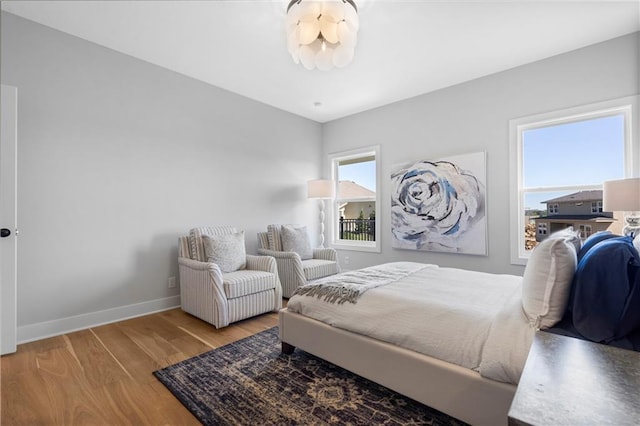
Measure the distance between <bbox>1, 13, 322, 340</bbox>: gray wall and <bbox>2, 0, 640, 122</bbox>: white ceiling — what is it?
0.92ft

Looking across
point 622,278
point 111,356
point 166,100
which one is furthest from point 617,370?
point 166,100

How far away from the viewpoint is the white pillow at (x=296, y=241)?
391 cm

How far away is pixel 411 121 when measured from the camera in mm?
4016

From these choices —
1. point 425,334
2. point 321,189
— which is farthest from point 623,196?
point 321,189

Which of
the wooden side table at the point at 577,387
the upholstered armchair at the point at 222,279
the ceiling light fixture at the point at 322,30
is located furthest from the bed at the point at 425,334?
the ceiling light fixture at the point at 322,30

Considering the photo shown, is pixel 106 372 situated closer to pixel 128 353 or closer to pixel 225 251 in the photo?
pixel 128 353

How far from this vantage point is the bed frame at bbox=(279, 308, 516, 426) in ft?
4.05

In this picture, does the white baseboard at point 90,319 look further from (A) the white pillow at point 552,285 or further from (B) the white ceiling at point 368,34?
(A) the white pillow at point 552,285

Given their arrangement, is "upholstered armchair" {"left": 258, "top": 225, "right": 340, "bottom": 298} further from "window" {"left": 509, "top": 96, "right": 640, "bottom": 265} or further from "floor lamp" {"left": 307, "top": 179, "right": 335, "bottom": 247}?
"window" {"left": 509, "top": 96, "right": 640, "bottom": 265}

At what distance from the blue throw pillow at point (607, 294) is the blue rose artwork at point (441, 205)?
7.85ft

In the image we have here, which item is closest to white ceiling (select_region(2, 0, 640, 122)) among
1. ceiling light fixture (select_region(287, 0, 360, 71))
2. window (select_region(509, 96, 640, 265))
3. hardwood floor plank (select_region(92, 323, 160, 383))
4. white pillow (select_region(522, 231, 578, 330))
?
ceiling light fixture (select_region(287, 0, 360, 71))

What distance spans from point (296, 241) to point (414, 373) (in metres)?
2.64

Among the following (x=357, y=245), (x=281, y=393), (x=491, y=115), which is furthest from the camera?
(x=357, y=245)

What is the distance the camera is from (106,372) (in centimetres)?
193
